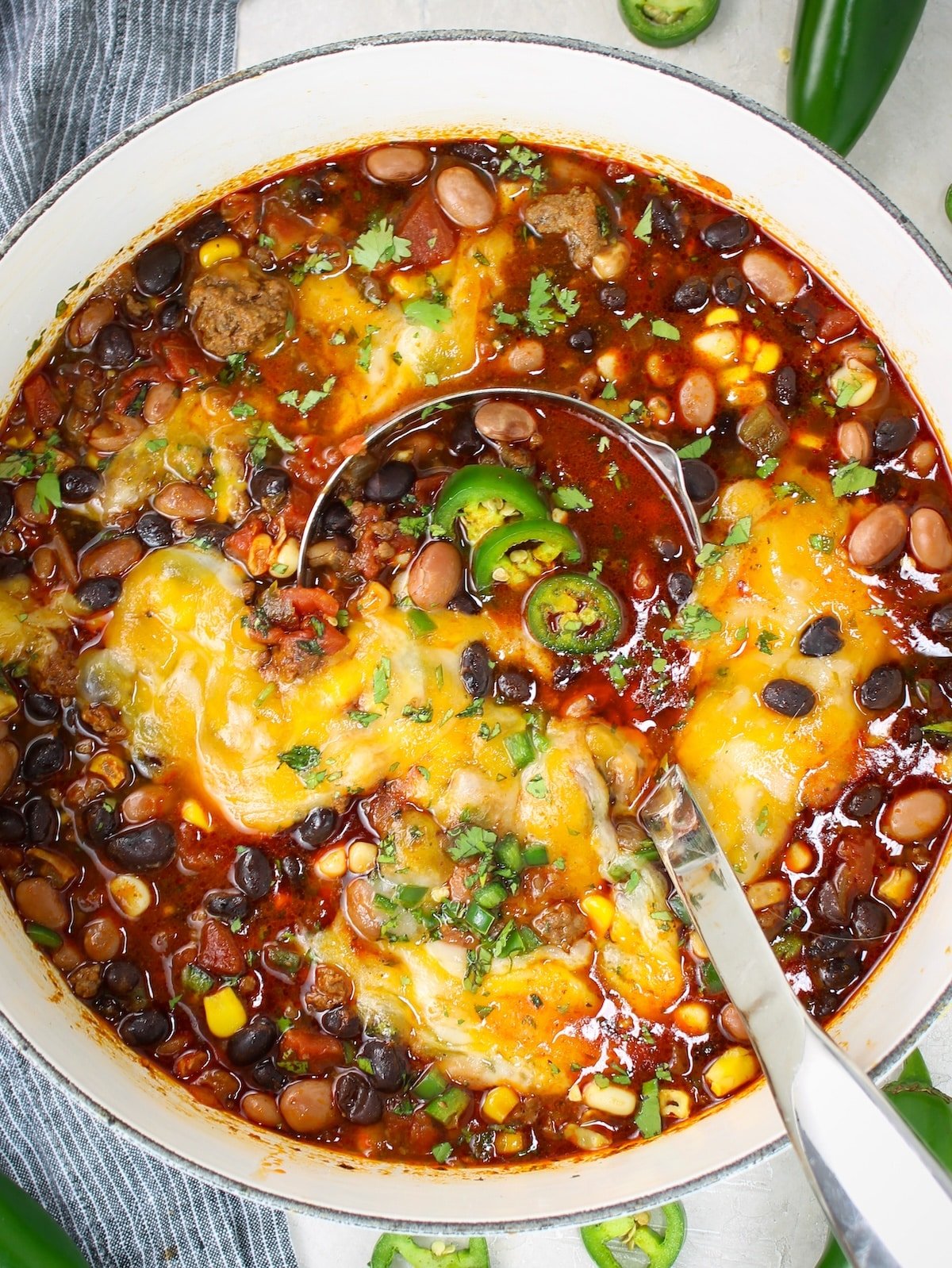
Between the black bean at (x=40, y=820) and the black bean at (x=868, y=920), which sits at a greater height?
the black bean at (x=868, y=920)

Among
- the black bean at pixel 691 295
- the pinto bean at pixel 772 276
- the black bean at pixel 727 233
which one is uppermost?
the black bean at pixel 727 233

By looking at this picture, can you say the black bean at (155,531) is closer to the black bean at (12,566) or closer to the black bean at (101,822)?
the black bean at (12,566)

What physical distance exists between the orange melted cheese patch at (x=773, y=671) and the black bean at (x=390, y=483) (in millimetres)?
938

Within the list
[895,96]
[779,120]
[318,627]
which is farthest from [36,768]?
[895,96]

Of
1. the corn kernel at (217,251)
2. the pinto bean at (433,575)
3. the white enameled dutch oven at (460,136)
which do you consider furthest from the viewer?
the corn kernel at (217,251)

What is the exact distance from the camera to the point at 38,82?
3494 mm

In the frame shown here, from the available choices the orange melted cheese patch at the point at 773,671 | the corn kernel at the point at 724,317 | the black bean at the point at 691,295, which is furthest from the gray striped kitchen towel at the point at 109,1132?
the orange melted cheese patch at the point at 773,671

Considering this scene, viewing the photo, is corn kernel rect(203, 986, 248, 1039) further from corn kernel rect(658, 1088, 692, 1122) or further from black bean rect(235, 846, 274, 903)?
corn kernel rect(658, 1088, 692, 1122)

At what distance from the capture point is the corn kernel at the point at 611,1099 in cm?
325

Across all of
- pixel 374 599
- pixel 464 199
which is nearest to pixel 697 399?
pixel 464 199

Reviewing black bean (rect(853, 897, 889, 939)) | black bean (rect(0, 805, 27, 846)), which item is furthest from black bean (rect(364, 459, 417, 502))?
black bean (rect(853, 897, 889, 939))

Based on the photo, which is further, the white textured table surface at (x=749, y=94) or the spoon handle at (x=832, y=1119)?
the white textured table surface at (x=749, y=94)

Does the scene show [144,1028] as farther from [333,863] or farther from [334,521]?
[334,521]

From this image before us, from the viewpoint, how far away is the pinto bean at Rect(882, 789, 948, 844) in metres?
3.29
